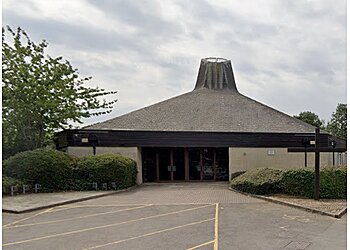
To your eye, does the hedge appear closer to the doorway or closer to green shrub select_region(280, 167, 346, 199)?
green shrub select_region(280, 167, 346, 199)

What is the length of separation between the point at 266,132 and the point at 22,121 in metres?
14.8

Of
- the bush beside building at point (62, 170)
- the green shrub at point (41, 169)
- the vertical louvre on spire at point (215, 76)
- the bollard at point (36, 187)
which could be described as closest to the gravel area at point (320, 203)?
Answer: the bush beside building at point (62, 170)

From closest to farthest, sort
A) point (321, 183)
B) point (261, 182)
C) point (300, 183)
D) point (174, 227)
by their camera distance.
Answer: point (174, 227), point (321, 183), point (300, 183), point (261, 182)

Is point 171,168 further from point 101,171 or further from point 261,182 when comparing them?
point 261,182

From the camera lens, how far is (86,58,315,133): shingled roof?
902 inches

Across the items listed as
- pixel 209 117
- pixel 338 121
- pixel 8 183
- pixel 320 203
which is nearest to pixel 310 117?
pixel 338 121

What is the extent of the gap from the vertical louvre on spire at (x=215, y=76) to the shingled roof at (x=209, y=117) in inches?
35.2

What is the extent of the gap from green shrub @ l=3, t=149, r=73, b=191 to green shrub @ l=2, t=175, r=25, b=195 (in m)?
0.39

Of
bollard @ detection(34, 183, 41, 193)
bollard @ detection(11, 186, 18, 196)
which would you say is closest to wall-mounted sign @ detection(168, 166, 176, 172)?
bollard @ detection(34, 183, 41, 193)

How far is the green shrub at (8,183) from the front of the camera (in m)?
15.3

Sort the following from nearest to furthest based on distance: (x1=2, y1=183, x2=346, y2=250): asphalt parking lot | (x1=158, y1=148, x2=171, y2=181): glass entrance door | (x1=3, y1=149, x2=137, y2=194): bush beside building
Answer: (x1=2, y1=183, x2=346, y2=250): asphalt parking lot, (x1=3, y1=149, x2=137, y2=194): bush beside building, (x1=158, y1=148, x2=171, y2=181): glass entrance door

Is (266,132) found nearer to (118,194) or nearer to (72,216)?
(118,194)

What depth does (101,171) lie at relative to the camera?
17.5 meters

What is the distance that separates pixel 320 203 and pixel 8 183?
12458 mm
